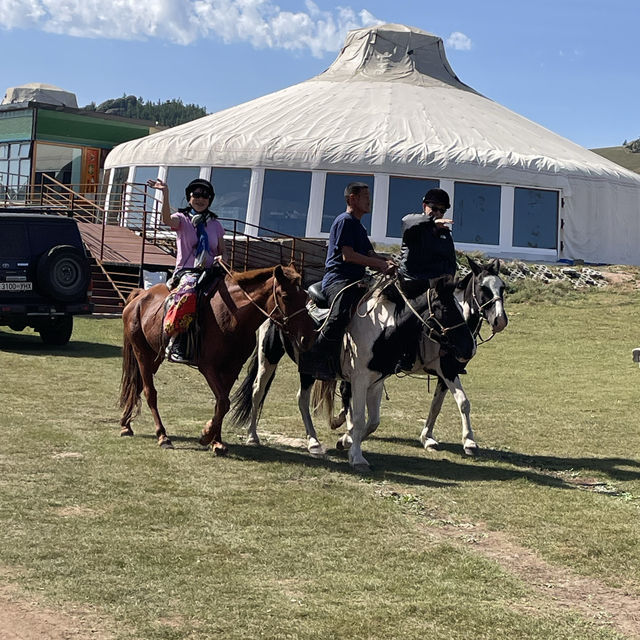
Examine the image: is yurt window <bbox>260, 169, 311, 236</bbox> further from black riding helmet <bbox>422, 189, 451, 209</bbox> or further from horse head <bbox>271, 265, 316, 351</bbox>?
horse head <bbox>271, 265, 316, 351</bbox>

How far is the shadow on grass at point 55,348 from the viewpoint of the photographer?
742 inches

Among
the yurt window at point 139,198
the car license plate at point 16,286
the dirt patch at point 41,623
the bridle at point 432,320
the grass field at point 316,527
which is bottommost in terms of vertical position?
the dirt patch at point 41,623

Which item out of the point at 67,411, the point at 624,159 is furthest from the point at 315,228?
the point at 624,159

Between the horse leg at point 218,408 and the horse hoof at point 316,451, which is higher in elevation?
the horse leg at point 218,408

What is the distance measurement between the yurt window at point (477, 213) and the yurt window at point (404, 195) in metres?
0.96

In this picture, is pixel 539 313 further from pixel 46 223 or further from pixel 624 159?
pixel 624 159

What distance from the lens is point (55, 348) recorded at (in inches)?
771

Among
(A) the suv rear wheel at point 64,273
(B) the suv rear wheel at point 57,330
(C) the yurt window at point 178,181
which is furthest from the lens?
(C) the yurt window at point 178,181

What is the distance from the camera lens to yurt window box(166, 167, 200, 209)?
3519cm

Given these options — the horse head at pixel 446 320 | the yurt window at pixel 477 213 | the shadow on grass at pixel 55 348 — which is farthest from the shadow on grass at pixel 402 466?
the yurt window at pixel 477 213

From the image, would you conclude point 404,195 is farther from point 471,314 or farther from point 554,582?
point 554,582

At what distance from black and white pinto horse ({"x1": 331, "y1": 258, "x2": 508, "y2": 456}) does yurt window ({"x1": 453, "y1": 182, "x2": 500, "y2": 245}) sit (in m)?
22.4

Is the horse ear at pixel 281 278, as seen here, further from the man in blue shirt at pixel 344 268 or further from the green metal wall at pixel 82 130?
the green metal wall at pixel 82 130

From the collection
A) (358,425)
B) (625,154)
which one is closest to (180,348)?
(358,425)
